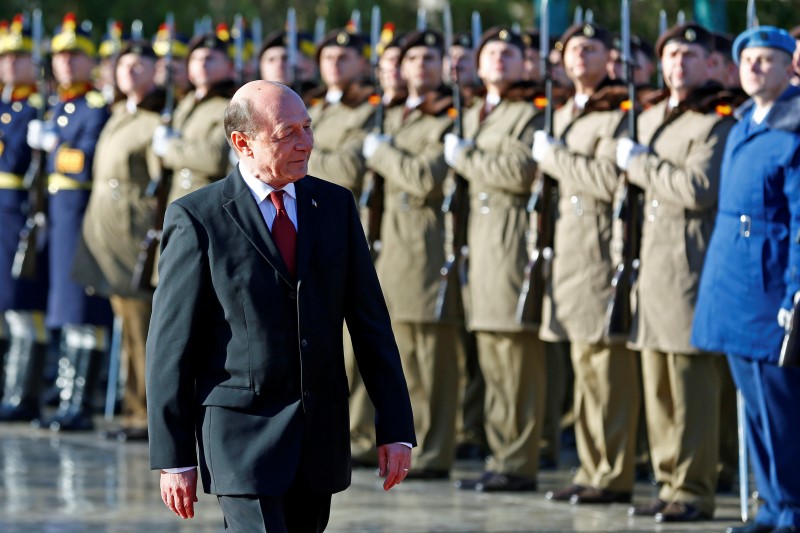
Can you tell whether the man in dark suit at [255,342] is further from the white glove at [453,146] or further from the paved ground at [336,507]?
the white glove at [453,146]

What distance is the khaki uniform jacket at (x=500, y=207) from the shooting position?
29.4ft

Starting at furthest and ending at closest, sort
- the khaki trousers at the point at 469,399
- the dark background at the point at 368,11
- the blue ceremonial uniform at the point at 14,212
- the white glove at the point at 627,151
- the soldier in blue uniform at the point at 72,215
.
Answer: the dark background at the point at 368,11, the blue ceremonial uniform at the point at 14,212, the soldier in blue uniform at the point at 72,215, the khaki trousers at the point at 469,399, the white glove at the point at 627,151

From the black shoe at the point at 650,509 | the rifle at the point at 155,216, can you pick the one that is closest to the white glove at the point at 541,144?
the black shoe at the point at 650,509

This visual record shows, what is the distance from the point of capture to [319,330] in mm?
4902

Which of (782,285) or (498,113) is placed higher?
(498,113)

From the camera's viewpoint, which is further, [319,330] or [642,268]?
[642,268]

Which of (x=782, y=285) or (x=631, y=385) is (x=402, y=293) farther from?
(x=782, y=285)

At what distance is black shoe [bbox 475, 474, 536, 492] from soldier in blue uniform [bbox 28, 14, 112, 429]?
3.22 meters

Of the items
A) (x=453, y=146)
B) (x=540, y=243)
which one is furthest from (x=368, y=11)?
(x=540, y=243)

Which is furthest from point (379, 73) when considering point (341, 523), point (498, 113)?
point (341, 523)

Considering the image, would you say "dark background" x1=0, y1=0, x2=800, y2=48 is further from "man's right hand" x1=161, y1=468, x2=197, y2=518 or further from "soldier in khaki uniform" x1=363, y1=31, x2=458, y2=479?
"man's right hand" x1=161, y1=468, x2=197, y2=518

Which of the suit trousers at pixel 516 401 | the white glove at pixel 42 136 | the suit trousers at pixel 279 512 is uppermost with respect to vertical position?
the white glove at pixel 42 136

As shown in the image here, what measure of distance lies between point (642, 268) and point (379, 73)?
2.41m

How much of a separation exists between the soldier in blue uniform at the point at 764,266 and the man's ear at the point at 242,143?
3.04m
